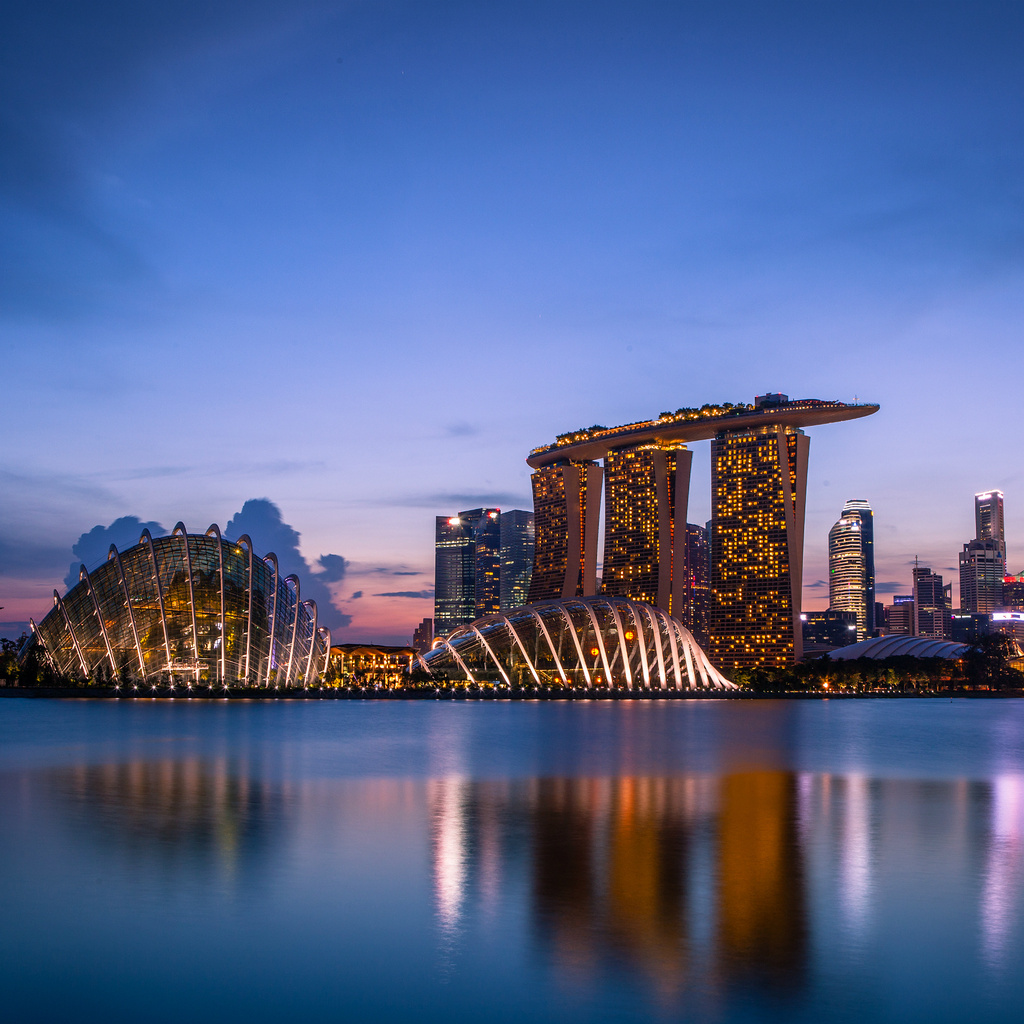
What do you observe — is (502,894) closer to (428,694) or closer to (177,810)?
(177,810)

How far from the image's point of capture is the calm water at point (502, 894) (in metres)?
10.8

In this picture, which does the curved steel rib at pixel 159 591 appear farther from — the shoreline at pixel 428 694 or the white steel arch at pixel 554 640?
the white steel arch at pixel 554 640

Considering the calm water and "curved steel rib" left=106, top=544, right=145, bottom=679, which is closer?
the calm water

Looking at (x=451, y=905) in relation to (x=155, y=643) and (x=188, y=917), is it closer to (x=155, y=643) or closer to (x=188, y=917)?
(x=188, y=917)

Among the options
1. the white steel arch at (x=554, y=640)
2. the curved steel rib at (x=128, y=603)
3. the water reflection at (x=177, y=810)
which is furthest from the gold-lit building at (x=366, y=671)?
the water reflection at (x=177, y=810)

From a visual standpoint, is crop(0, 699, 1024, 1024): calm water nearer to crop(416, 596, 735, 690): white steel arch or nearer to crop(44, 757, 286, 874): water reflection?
crop(44, 757, 286, 874): water reflection

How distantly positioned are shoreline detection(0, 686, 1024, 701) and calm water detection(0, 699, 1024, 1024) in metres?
52.8

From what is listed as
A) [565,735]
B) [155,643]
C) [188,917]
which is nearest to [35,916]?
[188,917]

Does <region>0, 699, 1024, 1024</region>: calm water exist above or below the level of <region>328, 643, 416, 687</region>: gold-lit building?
above

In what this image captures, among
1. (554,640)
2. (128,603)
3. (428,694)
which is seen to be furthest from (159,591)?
(554,640)

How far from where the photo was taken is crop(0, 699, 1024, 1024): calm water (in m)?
10.8

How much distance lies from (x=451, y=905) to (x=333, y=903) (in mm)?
1640

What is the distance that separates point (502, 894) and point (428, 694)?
95.0m

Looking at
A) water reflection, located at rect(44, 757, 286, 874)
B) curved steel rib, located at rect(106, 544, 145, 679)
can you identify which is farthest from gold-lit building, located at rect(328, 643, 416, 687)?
water reflection, located at rect(44, 757, 286, 874)
